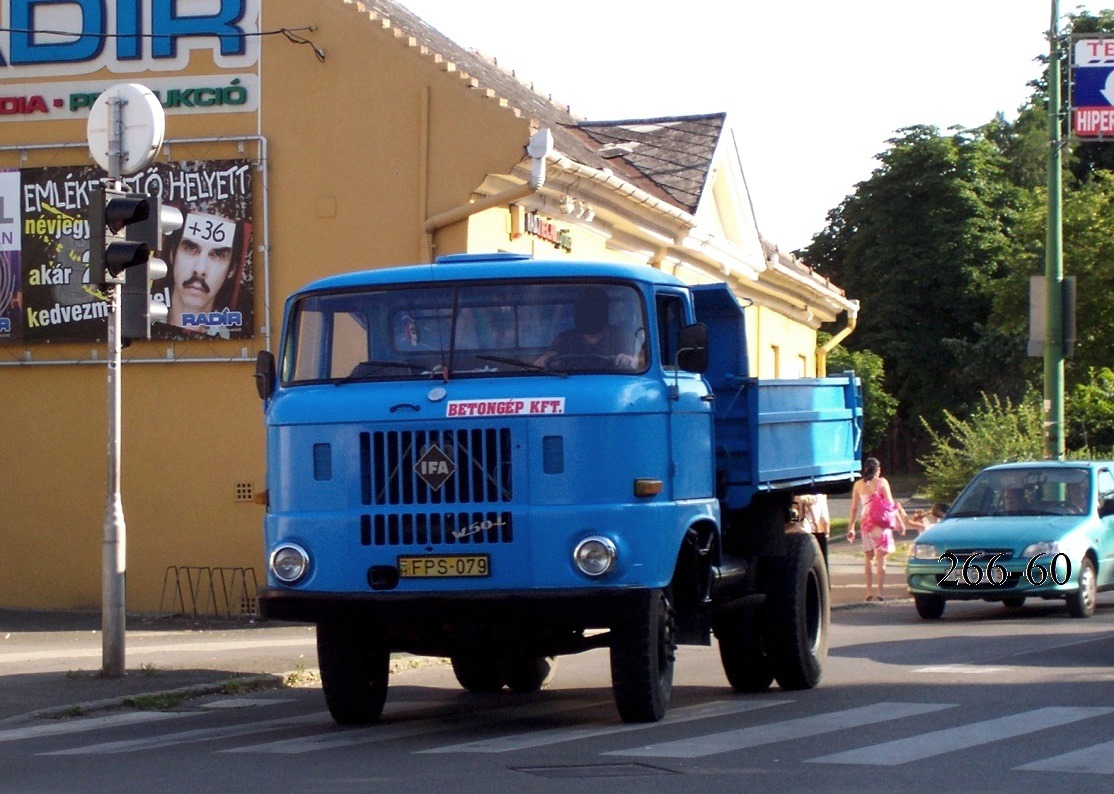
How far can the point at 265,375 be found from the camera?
34.9ft

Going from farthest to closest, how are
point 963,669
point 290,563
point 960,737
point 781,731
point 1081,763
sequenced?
point 963,669 → point 290,563 → point 781,731 → point 960,737 → point 1081,763

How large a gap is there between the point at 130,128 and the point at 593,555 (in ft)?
19.5

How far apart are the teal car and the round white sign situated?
932 centimetres

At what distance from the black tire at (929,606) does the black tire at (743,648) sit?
6619 millimetres

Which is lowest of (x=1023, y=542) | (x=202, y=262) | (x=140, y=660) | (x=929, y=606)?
(x=929, y=606)

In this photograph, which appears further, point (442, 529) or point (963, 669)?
point (963, 669)

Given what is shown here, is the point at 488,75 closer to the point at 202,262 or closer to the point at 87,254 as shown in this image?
the point at 202,262

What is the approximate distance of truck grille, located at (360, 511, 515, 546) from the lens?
9.55 m

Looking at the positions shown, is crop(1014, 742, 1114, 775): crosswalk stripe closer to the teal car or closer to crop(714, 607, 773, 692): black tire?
crop(714, 607, 773, 692): black tire

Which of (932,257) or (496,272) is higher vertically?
(932,257)

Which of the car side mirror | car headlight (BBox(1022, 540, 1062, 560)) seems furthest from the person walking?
car headlight (BBox(1022, 540, 1062, 560))

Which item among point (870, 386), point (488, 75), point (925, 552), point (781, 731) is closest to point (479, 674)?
point (781, 731)

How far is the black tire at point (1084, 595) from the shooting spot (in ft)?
59.0

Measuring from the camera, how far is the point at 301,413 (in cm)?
992
